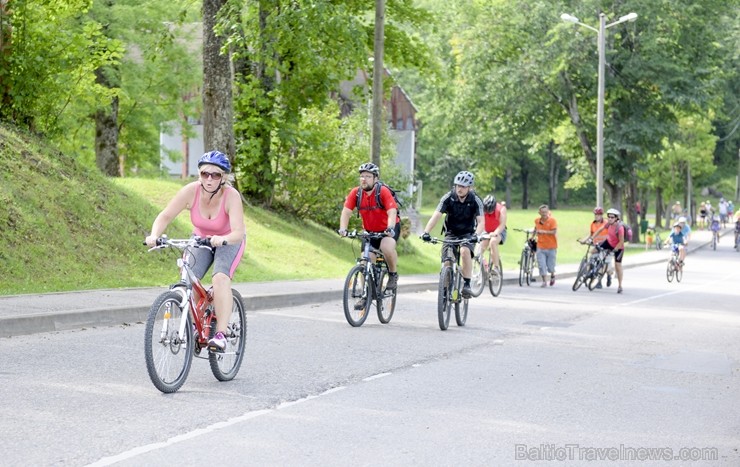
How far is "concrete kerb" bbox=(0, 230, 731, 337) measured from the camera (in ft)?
41.9

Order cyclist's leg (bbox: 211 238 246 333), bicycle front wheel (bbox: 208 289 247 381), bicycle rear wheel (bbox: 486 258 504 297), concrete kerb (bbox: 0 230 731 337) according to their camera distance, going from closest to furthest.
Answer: cyclist's leg (bbox: 211 238 246 333) → bicycle front wheel (bbox: 208 289 247 381) → concrete kerb (bbox: 0 230 731 337) → bicycle rear wheel (bbox: 486 258 504 297)

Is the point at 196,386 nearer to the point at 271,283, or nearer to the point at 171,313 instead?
the point at 171,313

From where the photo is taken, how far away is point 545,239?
26672 mm

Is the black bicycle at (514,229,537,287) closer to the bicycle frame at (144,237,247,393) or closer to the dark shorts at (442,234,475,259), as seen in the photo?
the dark shorts at (442,234,475,259)

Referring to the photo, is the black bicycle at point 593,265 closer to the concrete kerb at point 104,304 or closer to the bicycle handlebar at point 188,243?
the concrete kerb at point 104,304

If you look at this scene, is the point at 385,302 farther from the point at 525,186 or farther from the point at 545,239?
the point at 525,186

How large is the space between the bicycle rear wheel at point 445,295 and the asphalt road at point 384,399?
10.1 inches

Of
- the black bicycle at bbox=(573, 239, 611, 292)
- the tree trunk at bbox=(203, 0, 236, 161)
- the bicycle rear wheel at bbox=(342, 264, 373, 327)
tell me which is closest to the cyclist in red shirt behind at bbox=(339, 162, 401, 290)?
the bicycle rear wheel at bbox=(342, 264, 373, 327)

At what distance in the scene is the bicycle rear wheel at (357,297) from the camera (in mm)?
14602

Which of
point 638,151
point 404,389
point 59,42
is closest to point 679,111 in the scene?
point 638,151

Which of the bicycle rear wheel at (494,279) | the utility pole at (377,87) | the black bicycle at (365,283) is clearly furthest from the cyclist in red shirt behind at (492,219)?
the black bicycle at (365,283)

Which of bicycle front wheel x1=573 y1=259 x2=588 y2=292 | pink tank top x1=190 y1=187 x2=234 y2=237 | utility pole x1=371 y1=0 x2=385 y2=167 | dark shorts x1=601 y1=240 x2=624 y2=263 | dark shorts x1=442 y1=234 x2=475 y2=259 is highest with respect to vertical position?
utility pole x1=371 y1=0 x2=385 y2=167

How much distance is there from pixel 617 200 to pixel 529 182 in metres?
62.6

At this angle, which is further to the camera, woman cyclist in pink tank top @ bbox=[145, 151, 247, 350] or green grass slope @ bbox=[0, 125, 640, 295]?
green grass slope @ bbox=[0, 125, 640, 295]
